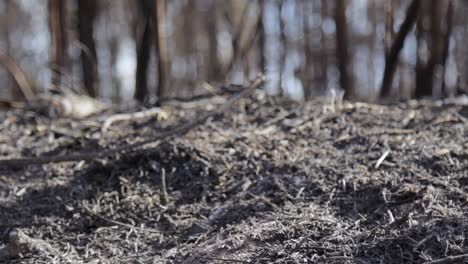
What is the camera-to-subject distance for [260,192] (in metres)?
2.78

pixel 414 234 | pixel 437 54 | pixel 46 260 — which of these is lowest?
pixel 46 260

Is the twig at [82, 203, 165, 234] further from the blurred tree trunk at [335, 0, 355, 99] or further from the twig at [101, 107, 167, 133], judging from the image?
the blurred tree trunk at [335, 0, 355, 99]

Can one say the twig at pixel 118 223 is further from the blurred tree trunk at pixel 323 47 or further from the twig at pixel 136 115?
the blurred tree trunk at pixel 323 47

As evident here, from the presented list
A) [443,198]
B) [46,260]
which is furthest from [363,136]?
[46,260]

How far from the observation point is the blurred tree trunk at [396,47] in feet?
17.1

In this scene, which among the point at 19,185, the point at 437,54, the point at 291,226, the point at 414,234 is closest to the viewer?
the point at 414,234

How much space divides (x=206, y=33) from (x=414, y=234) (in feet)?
48.5

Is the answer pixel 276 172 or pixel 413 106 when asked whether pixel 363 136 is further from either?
pixel 413 106

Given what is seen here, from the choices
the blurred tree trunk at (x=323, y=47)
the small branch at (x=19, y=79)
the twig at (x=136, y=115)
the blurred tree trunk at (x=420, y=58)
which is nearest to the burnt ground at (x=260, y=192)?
the twig at (x=136, y=115)

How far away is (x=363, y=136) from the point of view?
10.7ft

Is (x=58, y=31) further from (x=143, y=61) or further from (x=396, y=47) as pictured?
(x=396, y=47)

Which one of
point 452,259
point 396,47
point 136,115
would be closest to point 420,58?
point 396,47

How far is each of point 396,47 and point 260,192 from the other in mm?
3265

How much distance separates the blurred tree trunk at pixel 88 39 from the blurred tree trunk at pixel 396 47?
137 inches
